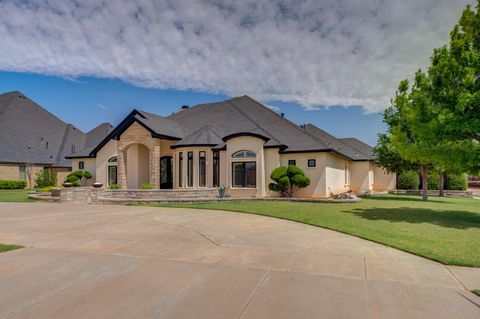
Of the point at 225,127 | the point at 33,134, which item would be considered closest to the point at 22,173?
the point at 33,134

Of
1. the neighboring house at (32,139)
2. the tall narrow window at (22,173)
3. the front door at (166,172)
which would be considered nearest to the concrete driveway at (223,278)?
the front door at (166,172)

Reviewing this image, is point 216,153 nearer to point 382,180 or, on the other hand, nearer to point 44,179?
point 382,180

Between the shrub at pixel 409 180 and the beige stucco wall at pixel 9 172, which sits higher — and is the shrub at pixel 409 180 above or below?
→ below

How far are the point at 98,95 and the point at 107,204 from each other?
1324 centimetres

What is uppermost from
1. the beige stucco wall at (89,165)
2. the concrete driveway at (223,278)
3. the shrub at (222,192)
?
the beige stucco wall at (89,165)

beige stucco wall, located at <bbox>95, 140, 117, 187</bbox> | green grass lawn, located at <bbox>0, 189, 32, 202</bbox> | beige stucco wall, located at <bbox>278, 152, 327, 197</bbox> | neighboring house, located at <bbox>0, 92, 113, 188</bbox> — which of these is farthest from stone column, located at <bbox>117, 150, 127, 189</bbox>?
beige stucco wall, located at <bbox>278, 152, 327, 197</bbox>

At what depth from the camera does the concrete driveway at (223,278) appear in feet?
12.7

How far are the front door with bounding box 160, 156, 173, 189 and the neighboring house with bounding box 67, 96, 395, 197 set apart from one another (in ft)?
0.25

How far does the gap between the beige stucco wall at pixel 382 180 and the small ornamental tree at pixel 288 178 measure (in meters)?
15.6

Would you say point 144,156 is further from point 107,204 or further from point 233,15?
point 233,15

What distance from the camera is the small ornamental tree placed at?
19.2 metres

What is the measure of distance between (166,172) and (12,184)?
19.0 m

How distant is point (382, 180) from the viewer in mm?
32312

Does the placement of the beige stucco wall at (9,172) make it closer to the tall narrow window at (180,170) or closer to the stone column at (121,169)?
the stone column at (121,169)
